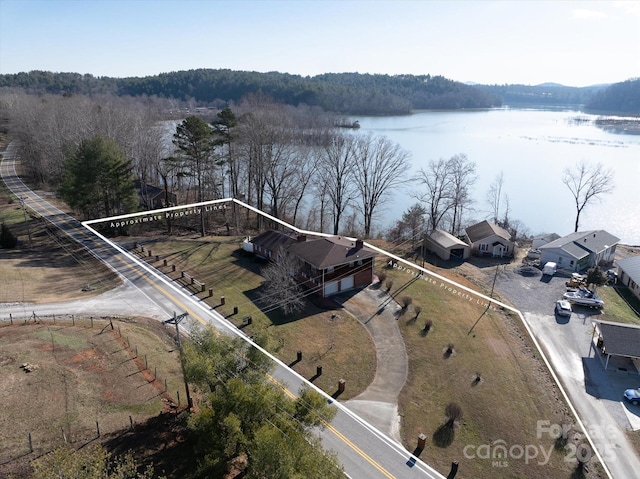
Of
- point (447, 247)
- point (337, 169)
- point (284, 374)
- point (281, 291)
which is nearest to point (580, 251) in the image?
point (447, 247)

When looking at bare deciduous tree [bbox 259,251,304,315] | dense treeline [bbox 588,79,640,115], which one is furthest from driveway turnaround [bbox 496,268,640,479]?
dense treeline [bbox 588,79,640,115]

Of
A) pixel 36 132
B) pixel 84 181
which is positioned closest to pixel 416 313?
pixel 84 181

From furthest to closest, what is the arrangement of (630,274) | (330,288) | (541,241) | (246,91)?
(246,91) < (541,241) < (630,274) < (330,288)

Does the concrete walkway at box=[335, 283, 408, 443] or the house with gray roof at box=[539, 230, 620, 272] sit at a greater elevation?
the house with gray roof at box=[539, 230, 620, 272]

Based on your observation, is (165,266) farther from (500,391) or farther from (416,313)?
(500,391)

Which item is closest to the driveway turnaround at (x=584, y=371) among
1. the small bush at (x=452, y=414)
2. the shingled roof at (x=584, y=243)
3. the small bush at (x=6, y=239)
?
the shingled roof at (x=584, y=243)

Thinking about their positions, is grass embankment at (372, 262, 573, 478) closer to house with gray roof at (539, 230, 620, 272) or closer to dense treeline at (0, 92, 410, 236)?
house with gray roof at (539, 230, 620, 272)

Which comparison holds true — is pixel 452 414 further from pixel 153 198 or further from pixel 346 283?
pixel 153 198
